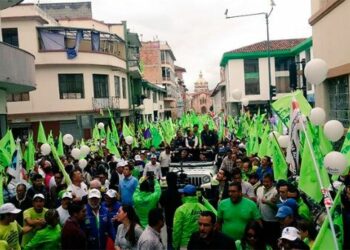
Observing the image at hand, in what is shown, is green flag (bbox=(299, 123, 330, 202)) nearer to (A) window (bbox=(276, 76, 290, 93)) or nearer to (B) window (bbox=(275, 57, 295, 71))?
(B) window (bbox=(275, 57, 295, 71))

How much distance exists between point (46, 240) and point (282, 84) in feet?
160

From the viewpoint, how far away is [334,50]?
1219 cm

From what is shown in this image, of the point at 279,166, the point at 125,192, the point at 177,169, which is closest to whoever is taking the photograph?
the point at 279,166

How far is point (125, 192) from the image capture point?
9.01m

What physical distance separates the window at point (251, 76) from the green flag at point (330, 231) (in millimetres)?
47563

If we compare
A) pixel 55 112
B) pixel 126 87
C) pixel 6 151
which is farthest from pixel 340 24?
pixel 126 87

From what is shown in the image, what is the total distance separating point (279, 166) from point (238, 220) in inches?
79.3

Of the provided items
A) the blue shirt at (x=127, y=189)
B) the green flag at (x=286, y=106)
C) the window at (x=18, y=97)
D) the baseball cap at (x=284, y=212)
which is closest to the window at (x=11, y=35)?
the window at (x=18, y=97)

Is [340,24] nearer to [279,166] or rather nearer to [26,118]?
[279,166]

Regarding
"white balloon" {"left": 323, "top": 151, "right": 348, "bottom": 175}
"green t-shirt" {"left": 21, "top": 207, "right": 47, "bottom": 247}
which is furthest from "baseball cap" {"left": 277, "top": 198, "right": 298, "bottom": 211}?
"green t-shirt" {"left": 21, "top": 207, "right": 47, "bottom": 247}

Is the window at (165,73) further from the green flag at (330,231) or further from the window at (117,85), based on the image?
the green flag at (330,231)

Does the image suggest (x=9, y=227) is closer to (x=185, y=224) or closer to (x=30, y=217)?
(x=30, y=217)

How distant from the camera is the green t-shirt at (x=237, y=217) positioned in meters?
6.04

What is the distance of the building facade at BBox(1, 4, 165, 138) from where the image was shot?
100 feet
